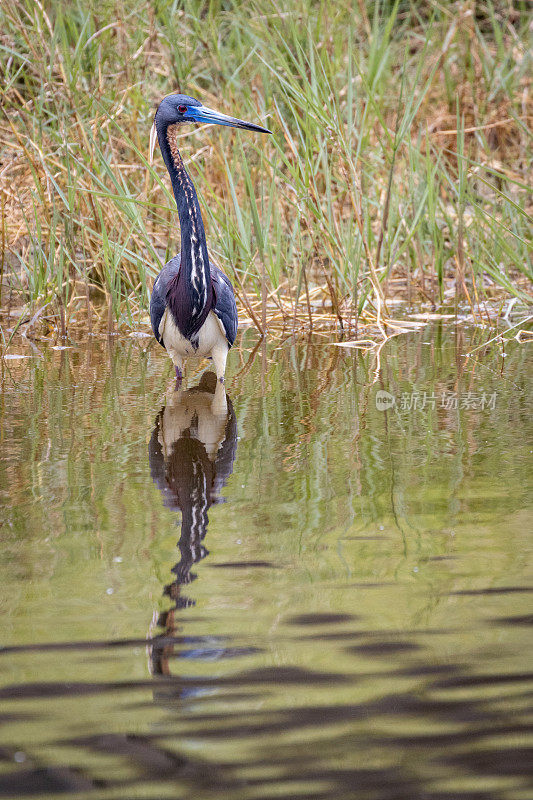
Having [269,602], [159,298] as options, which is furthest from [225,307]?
[269,602]

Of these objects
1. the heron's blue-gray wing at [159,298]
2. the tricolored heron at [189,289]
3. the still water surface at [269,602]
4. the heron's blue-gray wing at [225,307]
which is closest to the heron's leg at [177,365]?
the tricolored heron at [189,289]

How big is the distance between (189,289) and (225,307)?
0.20 metres

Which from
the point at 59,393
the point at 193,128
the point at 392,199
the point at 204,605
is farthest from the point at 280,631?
the point at 193,128

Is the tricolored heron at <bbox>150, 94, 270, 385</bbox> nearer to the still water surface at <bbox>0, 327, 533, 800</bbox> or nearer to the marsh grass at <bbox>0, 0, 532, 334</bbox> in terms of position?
the marsh grass at <bbox>0, 0, 532, 334</bbox>

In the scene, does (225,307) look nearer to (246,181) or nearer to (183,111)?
(183,111)

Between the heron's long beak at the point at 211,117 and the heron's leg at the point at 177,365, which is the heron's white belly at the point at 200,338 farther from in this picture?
the heron's long beak at the point at 211,117

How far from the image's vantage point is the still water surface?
142 cm

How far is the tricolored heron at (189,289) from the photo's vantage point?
14.3 feet

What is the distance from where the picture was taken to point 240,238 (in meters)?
5.39

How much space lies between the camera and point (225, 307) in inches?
175

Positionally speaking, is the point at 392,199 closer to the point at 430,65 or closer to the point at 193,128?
the point at 193,128

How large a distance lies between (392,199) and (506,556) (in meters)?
4.12

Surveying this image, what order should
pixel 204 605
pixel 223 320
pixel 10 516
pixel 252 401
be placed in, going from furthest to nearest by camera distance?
pixel 223 320 → pixel 252 401 → pixel 10 516 → pixel 204 605

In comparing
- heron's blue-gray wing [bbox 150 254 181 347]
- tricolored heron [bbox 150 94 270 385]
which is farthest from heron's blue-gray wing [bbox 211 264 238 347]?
heron's blue-gray wing [bbox 150 254 181 347]
